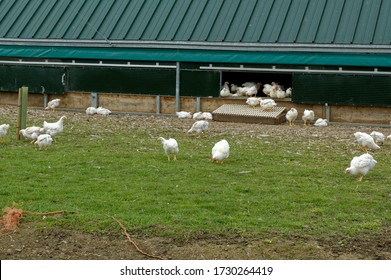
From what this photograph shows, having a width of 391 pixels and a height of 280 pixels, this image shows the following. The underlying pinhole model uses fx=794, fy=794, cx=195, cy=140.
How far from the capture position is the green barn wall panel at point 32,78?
25.7m

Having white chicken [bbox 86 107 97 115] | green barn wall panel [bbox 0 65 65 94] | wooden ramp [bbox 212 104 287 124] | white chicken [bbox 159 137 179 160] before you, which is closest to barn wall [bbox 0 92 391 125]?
green barn wall panel [bbox 0 65 65 94]

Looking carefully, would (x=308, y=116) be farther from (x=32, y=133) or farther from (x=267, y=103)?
(x=32, y=133)

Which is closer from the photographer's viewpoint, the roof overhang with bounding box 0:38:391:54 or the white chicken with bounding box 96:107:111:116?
the roof overhang with bounding box 0:38:391:54

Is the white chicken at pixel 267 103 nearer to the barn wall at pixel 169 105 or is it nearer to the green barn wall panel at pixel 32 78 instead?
the barn wall at pixel 169 105

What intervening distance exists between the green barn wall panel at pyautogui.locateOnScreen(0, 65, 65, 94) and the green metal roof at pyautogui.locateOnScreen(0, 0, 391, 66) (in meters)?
0.55

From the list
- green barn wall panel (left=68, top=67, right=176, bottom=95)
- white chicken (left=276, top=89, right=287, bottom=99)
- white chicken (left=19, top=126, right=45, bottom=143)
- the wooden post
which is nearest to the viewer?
white chicken (left=19, top=126, right=45, bottom=143)

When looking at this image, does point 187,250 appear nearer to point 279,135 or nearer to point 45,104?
point 279,135

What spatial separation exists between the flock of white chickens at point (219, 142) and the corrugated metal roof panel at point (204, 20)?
2.49 m

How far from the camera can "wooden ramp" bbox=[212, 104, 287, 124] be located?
2205 cm

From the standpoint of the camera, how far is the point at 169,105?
24.5m

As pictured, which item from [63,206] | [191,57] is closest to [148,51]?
[191,57]

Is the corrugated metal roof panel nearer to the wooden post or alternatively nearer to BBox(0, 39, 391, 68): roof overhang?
BBox(0, 39, 391, 68): roof overhang

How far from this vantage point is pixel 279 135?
19.2 meters

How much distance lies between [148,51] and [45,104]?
13.7 feet
